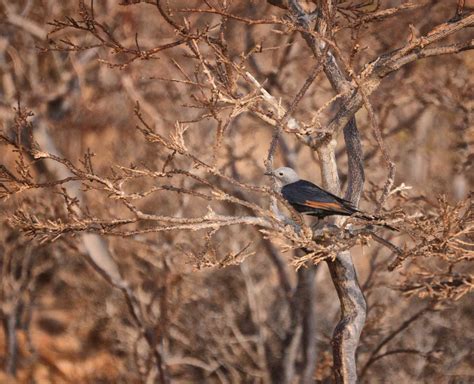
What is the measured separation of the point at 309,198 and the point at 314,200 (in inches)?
1.9

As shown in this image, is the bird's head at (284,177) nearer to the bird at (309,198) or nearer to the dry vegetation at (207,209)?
the bird at (309,198)

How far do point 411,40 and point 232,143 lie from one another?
6.53 metres

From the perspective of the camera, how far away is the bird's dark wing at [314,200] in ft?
21.0

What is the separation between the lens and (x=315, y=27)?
6.62 m

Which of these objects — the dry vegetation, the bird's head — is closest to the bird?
the bird's head

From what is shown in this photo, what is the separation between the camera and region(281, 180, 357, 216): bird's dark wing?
21.0 feet

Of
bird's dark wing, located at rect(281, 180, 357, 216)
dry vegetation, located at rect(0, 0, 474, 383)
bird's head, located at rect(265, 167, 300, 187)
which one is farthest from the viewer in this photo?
dry vegetation, located at rect(0, 0, 474, 383)

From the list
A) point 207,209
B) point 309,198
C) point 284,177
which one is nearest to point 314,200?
point 309,198

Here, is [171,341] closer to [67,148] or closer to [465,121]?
[67,148]

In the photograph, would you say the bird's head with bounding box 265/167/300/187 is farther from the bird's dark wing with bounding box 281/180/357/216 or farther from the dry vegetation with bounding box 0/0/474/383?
the dry vegetation with bounding box 0/0/474/383

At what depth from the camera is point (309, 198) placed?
6617mm

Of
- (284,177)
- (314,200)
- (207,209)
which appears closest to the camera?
(314,200)

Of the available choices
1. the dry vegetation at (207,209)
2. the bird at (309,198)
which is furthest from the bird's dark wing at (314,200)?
the dry vegetation at (207,209)

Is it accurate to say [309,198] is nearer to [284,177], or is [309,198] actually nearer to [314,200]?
[314,200]
